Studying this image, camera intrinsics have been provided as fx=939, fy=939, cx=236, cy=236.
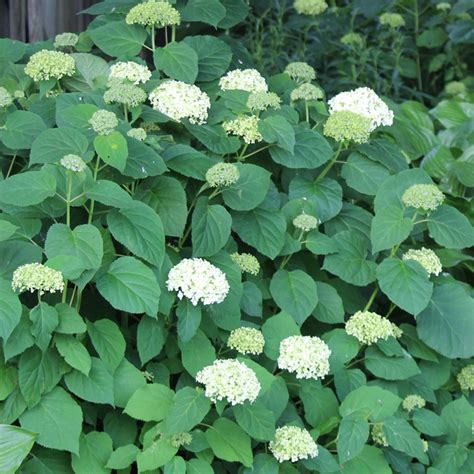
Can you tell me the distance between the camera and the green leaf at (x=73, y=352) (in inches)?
89.8

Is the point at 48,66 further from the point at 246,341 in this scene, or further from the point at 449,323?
the point at 449,323

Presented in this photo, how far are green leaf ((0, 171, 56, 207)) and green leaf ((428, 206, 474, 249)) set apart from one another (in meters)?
1.19

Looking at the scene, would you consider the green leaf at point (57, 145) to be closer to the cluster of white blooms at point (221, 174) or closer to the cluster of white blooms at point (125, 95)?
the cluster of white blooms at point (125, 95)

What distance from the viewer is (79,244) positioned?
7.88 feet

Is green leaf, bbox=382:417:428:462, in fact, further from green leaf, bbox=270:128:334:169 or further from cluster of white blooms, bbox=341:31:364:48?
cluster of white blooms, bbox=341:31:364:48

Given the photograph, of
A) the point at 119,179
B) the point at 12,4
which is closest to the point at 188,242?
the point at 119,179

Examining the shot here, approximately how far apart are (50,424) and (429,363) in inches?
50.0

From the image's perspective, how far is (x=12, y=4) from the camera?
487cm

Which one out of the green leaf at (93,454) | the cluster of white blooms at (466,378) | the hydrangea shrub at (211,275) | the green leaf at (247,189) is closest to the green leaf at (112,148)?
the hydrangea shrub at (211,275)

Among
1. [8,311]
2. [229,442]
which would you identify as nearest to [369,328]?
[229,442]

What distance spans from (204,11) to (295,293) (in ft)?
3.85

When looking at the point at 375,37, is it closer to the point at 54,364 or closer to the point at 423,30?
the point at 423,30

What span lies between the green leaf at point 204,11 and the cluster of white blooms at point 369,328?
1249 millimetres

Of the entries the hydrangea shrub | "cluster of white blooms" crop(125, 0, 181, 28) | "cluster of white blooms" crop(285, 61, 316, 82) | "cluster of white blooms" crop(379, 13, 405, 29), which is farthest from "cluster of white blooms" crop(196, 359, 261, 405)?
"cluster of white blooms" crop(379, 13, 405, 29)
